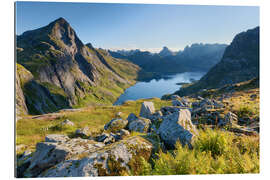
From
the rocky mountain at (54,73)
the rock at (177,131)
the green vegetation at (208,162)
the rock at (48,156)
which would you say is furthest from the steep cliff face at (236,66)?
the rock at (48,156)

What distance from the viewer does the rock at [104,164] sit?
3844mm

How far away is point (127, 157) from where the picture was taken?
163 inches

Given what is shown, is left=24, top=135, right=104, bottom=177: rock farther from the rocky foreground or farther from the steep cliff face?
the steep cliff face

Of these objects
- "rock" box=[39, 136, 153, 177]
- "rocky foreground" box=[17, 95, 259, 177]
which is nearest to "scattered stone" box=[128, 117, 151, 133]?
"rocky foreground" box=[17, 95, 259, 177]

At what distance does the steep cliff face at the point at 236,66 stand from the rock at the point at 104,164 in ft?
399

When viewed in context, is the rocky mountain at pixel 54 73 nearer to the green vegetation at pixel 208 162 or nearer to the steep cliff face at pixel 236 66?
the green vegetation at pixel 208 162

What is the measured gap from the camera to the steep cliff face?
120 metres

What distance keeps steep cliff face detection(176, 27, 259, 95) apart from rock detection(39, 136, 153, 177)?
12150 cm

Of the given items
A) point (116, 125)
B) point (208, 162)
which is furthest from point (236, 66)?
point (208, 162)

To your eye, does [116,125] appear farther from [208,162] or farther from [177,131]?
[208,162]
